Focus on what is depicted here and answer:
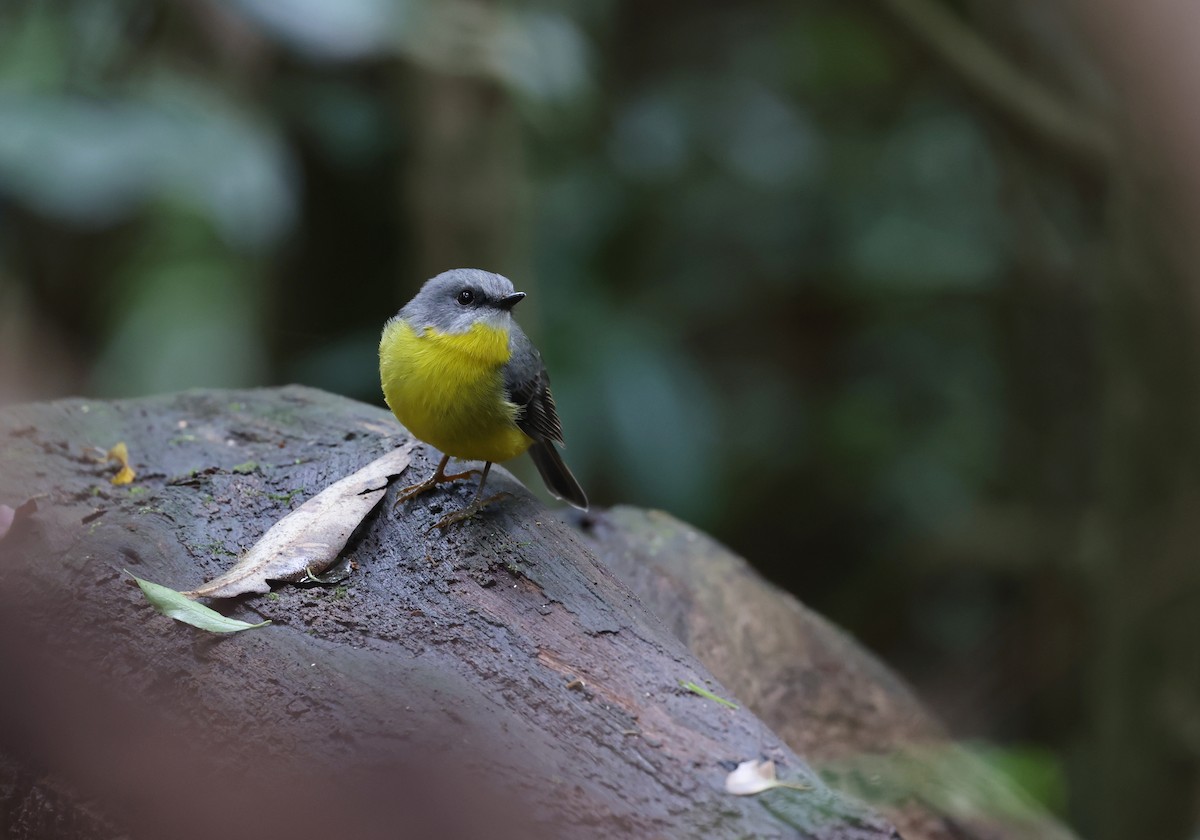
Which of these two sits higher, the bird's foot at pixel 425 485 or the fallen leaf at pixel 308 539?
the bird's foot at pixel 425 485

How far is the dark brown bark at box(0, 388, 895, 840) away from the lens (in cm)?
192

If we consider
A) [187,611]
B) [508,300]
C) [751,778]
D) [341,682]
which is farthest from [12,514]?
[751,778]

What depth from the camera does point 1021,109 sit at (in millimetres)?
6992

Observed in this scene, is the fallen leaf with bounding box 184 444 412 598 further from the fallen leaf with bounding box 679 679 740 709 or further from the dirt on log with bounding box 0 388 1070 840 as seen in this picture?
the fallen leaf with bounding box 679 679 740 709

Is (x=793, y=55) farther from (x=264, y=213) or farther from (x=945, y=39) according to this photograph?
(x=264, y=213)

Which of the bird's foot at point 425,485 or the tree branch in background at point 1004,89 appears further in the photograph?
the tree branch in background at point 1004,89

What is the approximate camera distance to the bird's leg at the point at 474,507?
3.03 metres

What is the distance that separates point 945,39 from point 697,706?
5806 millimetres

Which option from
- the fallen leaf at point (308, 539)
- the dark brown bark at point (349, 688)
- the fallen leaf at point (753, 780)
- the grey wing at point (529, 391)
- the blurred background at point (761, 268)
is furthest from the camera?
the blurred background at point (761, 268)

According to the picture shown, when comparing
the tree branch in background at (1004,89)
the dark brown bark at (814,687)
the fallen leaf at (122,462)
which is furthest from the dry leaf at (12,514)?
the tree branch in background at (1004,89)

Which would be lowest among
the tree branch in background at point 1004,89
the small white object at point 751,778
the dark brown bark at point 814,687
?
the dark brown bark at point 814,687

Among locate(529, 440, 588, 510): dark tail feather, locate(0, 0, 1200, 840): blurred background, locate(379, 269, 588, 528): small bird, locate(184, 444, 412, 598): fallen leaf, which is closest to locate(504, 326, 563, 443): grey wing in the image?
locate(379, 269, 588, 528): small bird

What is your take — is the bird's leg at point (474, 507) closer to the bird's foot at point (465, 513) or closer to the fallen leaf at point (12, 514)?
the bird's foot at point (465, 513)

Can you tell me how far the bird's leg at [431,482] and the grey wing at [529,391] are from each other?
19 cm
